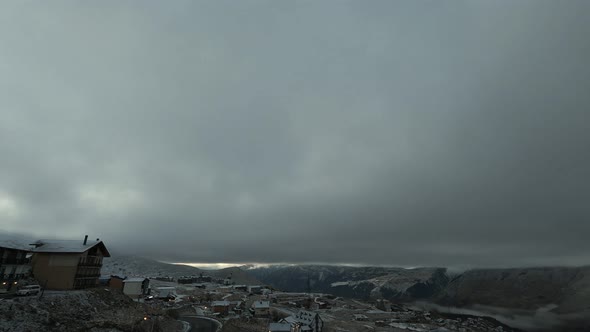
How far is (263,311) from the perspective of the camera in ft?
407

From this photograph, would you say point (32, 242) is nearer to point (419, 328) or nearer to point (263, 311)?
point (263, 311)

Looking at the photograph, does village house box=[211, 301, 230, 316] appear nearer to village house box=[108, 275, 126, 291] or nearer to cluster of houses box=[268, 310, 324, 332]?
cluster of houses box=[268, 310, 324, 332]

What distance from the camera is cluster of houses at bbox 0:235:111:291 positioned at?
210ft

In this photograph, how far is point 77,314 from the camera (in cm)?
5778

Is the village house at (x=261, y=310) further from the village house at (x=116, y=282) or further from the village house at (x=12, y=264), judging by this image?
the village house at (x=12, y=264)

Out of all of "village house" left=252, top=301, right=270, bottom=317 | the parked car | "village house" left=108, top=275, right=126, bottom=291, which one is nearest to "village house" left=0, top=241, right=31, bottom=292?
the parked car

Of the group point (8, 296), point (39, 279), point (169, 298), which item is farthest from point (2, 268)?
point (169, 298)

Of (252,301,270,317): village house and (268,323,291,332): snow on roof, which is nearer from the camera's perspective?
(268,323,291,332): snow on roof

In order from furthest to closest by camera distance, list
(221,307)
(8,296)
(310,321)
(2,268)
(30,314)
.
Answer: (221,307) < (310,321) < (2,268) < (8,296) < (30,314)

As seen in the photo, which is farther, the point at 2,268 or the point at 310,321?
the point at 310,321

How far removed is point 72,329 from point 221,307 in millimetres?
75475

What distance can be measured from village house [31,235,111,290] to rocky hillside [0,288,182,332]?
17.3ft

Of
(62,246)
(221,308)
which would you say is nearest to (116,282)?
(221,308)

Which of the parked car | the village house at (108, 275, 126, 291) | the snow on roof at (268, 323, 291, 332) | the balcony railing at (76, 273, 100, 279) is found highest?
the balcony railing at (76, 273, 100, 279)
